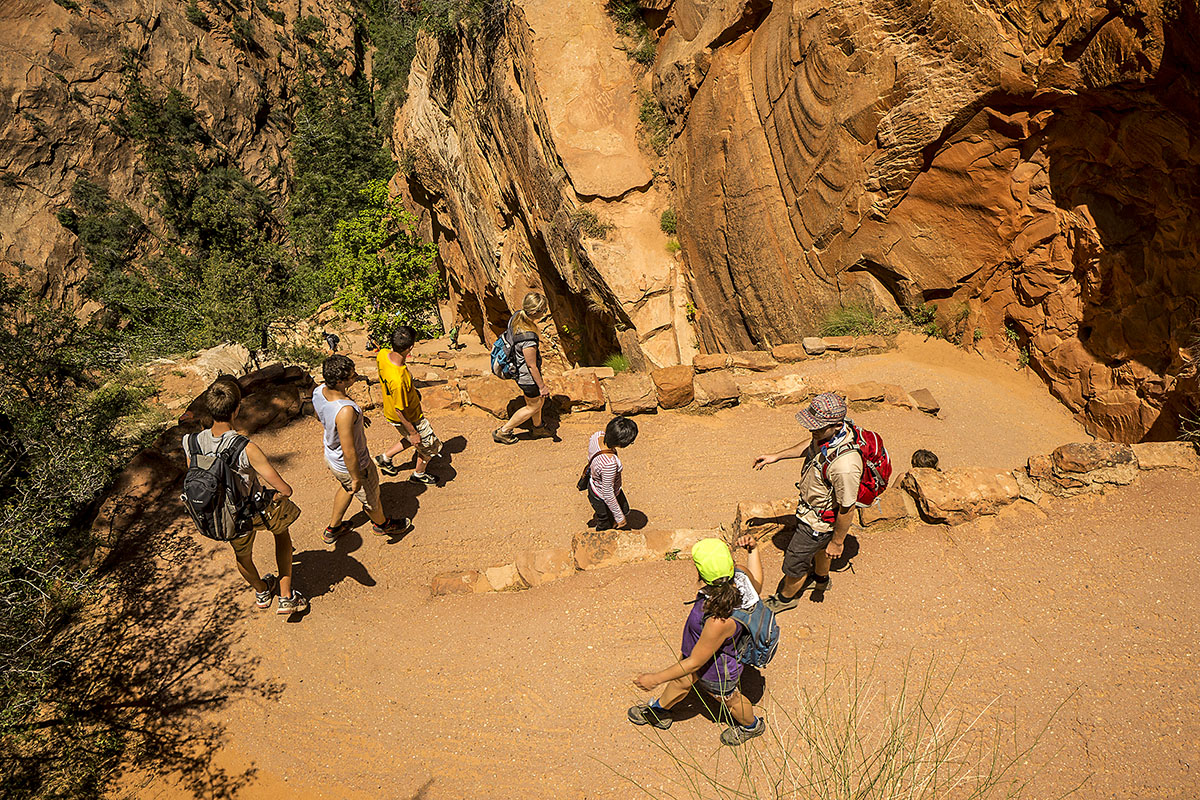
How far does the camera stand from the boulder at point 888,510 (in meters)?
5.95

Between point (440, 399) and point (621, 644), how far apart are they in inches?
182

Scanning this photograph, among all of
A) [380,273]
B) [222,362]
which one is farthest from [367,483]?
[380,273]

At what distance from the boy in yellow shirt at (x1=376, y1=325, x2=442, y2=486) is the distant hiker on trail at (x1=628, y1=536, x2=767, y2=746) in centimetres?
377

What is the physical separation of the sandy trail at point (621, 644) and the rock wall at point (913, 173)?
118 inches

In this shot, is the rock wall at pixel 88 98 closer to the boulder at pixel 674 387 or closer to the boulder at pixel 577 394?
the boulder at pixel 577 394

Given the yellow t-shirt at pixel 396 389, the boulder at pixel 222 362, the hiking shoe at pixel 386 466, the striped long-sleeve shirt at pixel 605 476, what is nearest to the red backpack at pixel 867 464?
the striped long-sleeve shirt at pixel 605 476

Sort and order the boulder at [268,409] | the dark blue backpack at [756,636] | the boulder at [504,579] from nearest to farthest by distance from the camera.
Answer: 1. the dark blue backpack at [756,636]
2. the boulder at [504,579]
3. the boulder at [268,409]

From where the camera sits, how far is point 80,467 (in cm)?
710

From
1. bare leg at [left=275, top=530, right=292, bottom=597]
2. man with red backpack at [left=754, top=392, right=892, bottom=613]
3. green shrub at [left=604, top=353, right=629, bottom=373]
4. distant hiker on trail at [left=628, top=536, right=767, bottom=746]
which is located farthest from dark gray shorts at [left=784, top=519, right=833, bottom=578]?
green shrub at [left=604, top=353, right=629, bottom=373]

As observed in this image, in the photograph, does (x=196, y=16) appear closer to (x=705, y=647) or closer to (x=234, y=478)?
(x=234, y=478)

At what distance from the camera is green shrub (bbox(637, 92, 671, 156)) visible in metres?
12.5

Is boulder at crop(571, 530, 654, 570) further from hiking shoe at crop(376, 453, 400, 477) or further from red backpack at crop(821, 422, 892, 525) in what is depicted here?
hiking shoe at crop(376, 453, 400, 477)

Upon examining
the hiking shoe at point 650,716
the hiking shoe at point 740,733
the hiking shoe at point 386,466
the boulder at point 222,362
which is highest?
the boulder at point 222,362

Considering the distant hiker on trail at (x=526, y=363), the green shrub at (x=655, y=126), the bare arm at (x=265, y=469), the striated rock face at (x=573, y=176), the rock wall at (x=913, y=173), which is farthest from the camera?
the green shrub at (x=655, y=126)
